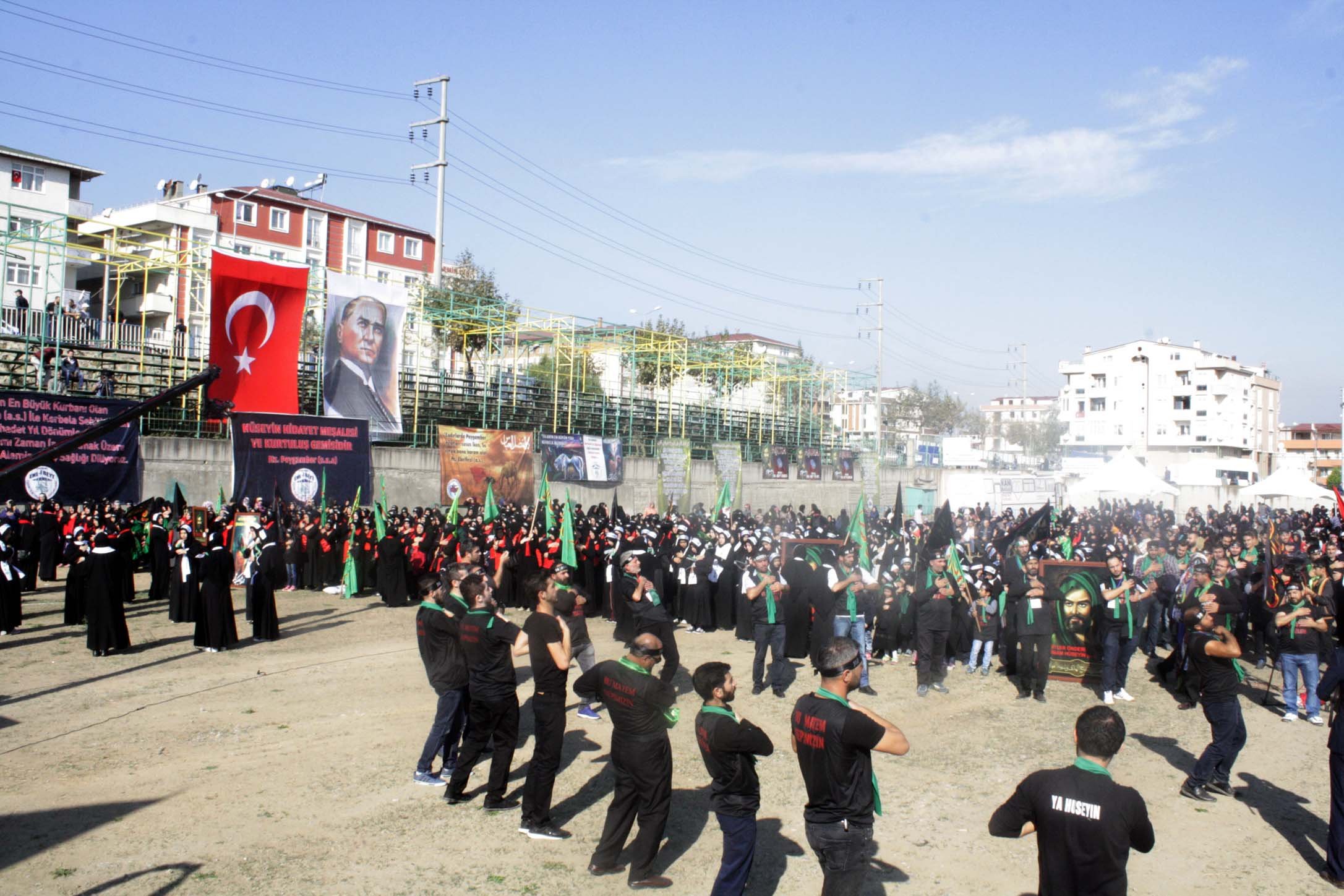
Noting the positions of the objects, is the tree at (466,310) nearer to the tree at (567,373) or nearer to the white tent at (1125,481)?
the tree at (567,373)

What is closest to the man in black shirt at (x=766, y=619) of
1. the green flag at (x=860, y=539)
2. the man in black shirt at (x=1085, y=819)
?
the green flag at (x=860, y=539)

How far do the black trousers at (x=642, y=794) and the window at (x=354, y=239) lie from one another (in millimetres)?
59993

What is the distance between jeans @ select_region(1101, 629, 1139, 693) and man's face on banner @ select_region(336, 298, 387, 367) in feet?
63.9

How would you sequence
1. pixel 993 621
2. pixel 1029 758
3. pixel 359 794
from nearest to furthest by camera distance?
pixel 359 794
pixel 1029 758
pixel 993 621

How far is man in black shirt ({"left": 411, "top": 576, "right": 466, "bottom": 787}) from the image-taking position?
751 cm

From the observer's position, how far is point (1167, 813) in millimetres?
7629

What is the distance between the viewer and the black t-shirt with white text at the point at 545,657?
6930 millimetres

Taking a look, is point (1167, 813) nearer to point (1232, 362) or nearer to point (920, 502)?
point (920, 502)

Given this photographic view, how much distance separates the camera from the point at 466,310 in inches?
1197

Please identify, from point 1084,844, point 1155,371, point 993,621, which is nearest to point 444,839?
point 1084,844

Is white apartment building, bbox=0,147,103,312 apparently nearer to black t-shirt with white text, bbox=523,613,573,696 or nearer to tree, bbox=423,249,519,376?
tree, bbox=423,249,519,376

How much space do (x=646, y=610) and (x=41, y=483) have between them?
16.0m

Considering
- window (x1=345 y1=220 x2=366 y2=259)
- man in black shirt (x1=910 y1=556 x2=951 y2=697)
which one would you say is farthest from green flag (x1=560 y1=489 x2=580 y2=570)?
window (x1=345 y1=220 x2=366 y2=259)

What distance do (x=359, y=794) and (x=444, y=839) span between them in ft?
3.87
